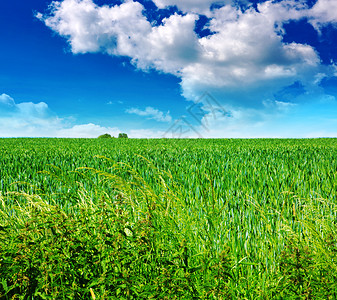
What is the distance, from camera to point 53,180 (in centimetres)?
632

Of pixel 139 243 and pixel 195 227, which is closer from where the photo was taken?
pixel 139 243

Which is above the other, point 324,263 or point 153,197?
point 153,197

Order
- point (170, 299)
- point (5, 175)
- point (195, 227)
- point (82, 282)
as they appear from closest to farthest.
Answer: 1. point (170, 299)
2. point (82, 282)
3. point (195, 227)
4. point (5, 175)

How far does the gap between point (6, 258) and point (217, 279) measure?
1.76 meters

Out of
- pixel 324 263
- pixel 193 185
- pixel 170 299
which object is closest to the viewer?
pixel 170 299

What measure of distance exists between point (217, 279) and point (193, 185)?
3196mm

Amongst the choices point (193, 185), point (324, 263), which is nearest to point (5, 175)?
point (193, 185)

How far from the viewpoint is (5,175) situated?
7195 mm

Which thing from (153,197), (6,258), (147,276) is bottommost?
(147,276)

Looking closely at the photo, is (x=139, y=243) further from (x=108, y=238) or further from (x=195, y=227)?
(x=195, y=227)

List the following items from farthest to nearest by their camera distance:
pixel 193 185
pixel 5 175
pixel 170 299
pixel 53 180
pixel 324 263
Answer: pixel 5 175 < pixel 53 180 < pixel 193 185 < pixel 324 263 < pixel 170 299

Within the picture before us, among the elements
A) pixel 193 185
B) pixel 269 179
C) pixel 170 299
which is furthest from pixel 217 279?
pixel 269 179

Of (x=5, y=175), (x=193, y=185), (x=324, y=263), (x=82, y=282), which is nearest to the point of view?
(x=82, y=282)

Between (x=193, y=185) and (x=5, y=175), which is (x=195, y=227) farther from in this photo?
(x=5, y=175)
